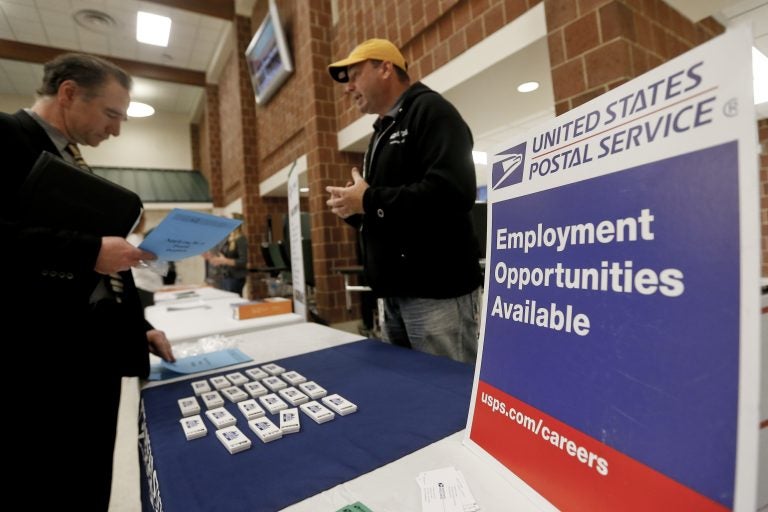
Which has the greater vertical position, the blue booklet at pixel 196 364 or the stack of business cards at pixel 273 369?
the stack of business cards at pixel 273 369

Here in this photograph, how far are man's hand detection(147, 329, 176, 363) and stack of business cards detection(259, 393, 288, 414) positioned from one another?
0.48 m

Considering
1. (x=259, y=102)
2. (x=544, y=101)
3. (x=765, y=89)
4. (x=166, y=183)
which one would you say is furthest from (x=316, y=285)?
(x=166, y=183)

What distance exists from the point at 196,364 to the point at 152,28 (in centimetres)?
659

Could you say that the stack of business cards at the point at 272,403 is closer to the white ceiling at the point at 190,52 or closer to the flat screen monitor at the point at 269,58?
the white ceiling at the point at 190,52

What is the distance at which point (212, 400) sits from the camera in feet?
2.47

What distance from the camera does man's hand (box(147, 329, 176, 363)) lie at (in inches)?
41.9

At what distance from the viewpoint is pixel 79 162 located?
1150mm

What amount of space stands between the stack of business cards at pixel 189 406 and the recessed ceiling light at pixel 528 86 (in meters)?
2.66

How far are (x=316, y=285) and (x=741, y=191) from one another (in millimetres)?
3600

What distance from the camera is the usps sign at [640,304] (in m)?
0.28

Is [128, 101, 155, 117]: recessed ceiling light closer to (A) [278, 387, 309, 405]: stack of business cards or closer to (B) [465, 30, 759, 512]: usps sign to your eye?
(A) [278, 387, 309, 405]: stack of business cards

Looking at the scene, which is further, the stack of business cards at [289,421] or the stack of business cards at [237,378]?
the stack of business cards at [237,378]

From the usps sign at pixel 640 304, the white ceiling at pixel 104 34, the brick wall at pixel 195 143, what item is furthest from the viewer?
the brick wall at pixel 195 143

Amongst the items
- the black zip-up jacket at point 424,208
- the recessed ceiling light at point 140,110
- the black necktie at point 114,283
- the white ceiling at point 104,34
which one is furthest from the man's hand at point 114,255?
the recessed ceiling light at point 140,110
